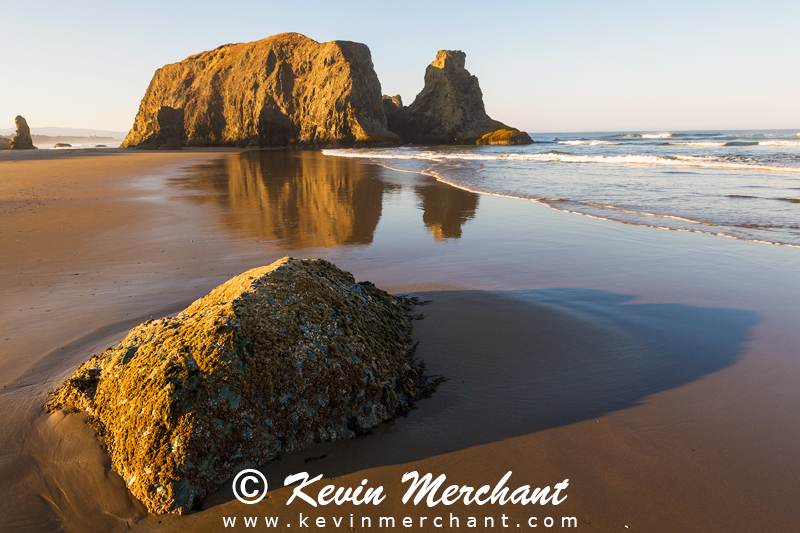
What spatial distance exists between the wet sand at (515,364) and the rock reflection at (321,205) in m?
0.21

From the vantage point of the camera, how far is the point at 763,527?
1870 millimetres

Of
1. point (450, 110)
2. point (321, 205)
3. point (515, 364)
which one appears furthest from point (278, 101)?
point (515, 364)

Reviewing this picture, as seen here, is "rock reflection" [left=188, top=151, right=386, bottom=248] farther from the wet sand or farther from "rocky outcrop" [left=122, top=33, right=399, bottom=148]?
"rocky outcrop" [left=122, top=33, right=399, bottom=148]

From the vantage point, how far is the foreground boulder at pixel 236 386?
1985 millimetres

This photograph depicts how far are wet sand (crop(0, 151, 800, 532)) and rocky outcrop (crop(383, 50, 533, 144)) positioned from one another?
5386 centimetres

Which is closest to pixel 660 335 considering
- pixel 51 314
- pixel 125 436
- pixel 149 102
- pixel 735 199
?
pixel 125 436

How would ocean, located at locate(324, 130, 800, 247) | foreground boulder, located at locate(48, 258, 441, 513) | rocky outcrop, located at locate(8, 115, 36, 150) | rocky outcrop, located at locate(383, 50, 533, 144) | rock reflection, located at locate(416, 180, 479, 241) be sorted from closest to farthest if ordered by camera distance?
1. foreground boulder, located at locate(48, 258, 441, 513)
2. rock reflection, located at locate(416, 180, 479, 241)
3. ocean, located at locate(324, 130, 800, 247)
4. rocky outcrop, located at locate(8, 115, 36, 150)
5. rocky outcrop, located at locate(383, 50, 533, 144)

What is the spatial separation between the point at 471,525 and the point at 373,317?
4.99 ft

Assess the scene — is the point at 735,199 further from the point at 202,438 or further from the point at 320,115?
the point at 320,115

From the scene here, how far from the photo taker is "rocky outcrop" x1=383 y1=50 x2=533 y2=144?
59.1 meters

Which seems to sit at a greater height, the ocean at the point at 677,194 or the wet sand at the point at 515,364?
the ocean at the point at 677,194

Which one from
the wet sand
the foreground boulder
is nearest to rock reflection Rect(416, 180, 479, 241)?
the wet sand

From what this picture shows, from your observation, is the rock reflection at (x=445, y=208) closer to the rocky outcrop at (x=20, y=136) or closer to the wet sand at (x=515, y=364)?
the wet sand at (x=515, y=364)
